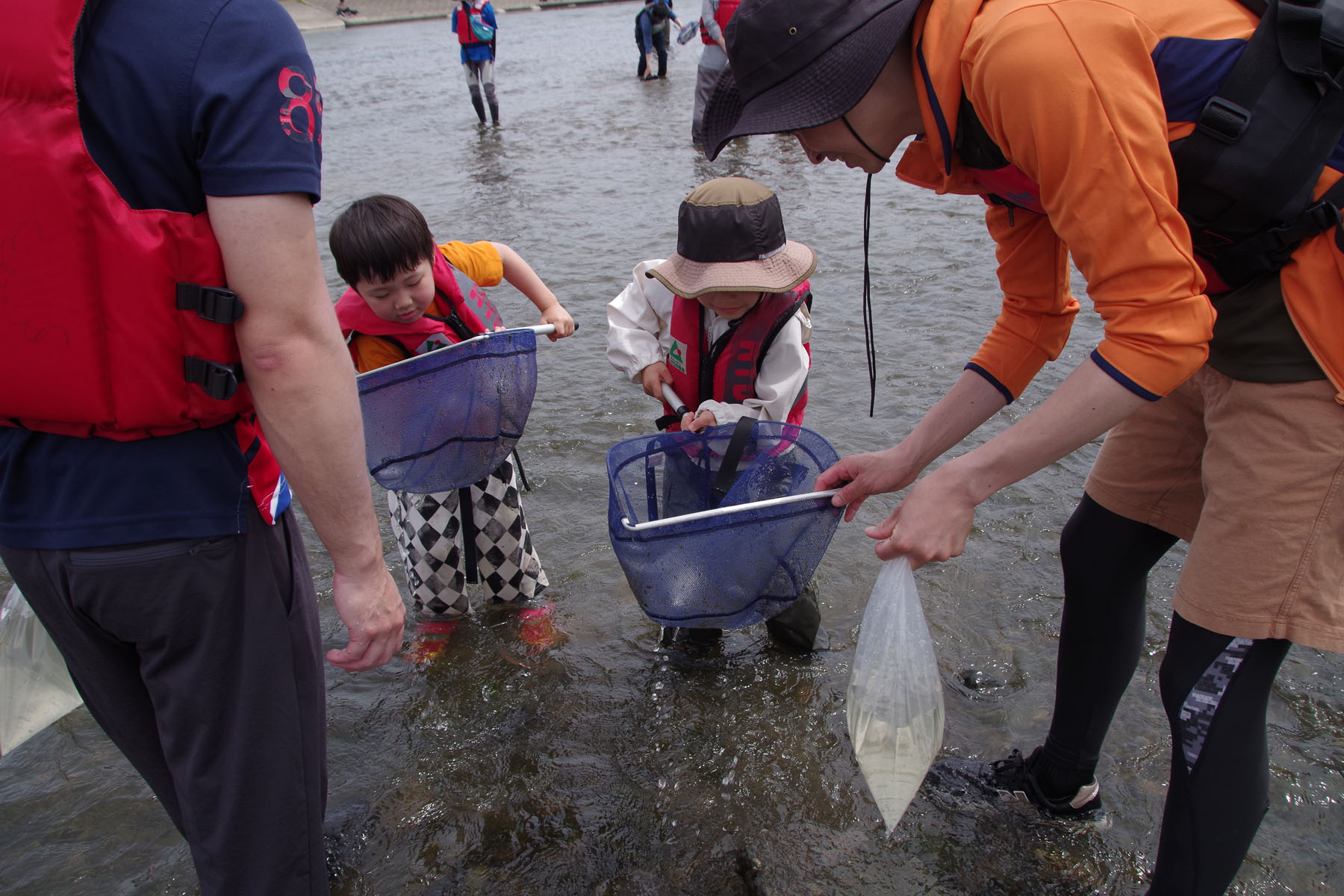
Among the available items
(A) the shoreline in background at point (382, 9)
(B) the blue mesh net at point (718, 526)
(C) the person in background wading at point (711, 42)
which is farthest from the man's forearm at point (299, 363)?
(A) the shoreline in background at point (382, 9)

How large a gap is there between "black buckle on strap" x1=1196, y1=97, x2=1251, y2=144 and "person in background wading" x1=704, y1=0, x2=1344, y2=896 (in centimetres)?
1

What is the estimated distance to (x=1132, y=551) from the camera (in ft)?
6.94

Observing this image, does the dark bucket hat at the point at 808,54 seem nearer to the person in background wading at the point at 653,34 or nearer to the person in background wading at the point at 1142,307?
the person in background wading at the point at 1142,307

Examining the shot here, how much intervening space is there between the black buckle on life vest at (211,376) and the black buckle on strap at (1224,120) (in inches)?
65.4

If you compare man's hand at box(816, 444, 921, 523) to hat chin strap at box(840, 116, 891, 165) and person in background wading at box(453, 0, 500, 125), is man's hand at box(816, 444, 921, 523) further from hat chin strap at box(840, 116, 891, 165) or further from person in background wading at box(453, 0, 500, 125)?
person in background wading at box(453, 0, 500, 125)

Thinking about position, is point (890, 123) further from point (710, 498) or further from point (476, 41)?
point (476, 41)

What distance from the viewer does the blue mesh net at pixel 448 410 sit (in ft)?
8.48

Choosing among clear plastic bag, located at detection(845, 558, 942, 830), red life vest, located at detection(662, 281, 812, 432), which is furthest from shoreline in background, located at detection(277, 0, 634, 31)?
clear plastic bag, located at detection(845, 558, 942, 830)

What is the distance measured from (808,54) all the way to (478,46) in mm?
12408

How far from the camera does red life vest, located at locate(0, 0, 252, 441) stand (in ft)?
4.24

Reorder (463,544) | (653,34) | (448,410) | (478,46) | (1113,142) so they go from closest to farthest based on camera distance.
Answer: (1113,142) < (448,410) < (463,544) < (478,46) < (653,34)

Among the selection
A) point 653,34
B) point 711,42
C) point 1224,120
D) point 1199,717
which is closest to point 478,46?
point 711,42

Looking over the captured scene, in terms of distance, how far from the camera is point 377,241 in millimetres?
2631

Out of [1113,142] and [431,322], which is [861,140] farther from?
[431,322]
